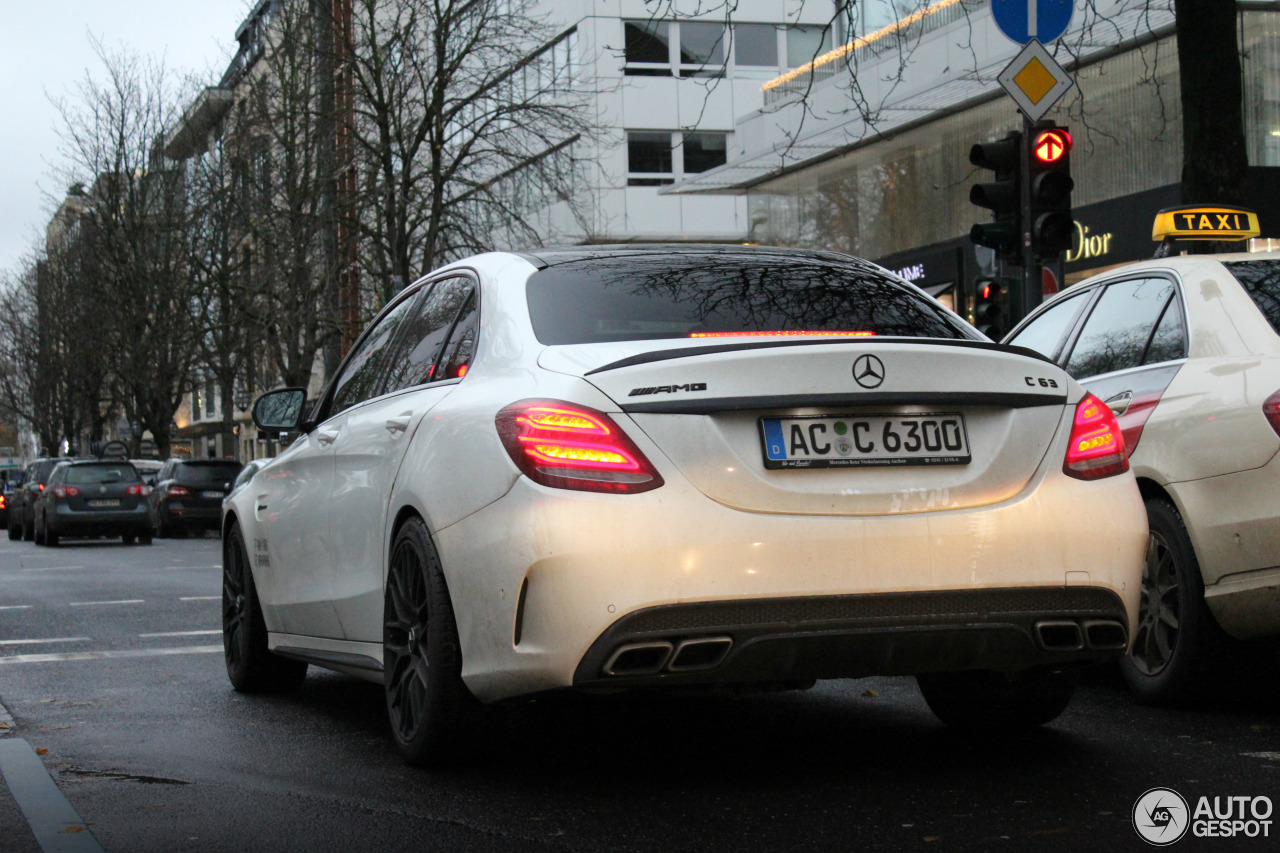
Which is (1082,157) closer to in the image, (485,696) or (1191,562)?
(1191,562)

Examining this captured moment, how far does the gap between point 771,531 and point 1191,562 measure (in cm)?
234

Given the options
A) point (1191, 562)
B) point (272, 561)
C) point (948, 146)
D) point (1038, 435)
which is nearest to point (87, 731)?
point (272, 561)

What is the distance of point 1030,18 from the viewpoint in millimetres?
11953

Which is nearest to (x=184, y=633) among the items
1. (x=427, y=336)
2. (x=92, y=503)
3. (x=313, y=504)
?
(x=313, y=504)

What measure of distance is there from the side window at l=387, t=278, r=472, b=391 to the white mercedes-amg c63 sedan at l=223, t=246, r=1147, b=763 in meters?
0.51

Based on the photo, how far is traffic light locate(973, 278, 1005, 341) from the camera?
15.2 m

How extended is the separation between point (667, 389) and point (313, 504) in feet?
7.77

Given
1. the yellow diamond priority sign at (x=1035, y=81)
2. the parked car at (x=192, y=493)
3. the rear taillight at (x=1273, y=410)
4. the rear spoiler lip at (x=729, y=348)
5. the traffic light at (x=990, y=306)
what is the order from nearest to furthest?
the rear spoiler lip at (x=729, y=348)
the rear taillight at (x=1273, y=410)
the yellow diamond priority sign at (x=1035, y=81)
the traffic light at (x=990, y=306)
the parked car at (x=192, y=493)

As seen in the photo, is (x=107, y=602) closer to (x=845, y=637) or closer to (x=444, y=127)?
(x=845, y=637)

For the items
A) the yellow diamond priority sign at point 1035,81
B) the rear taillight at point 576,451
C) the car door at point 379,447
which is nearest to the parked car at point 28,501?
the yellow diamond priority sign at point 1035,81

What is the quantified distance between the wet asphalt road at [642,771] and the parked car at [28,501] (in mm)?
30278

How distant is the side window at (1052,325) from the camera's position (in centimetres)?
771

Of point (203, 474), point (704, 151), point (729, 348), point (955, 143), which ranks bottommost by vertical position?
point (203, 474)

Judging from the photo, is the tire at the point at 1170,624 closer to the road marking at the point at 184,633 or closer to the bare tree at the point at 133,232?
the road marking at the point at 184,633
